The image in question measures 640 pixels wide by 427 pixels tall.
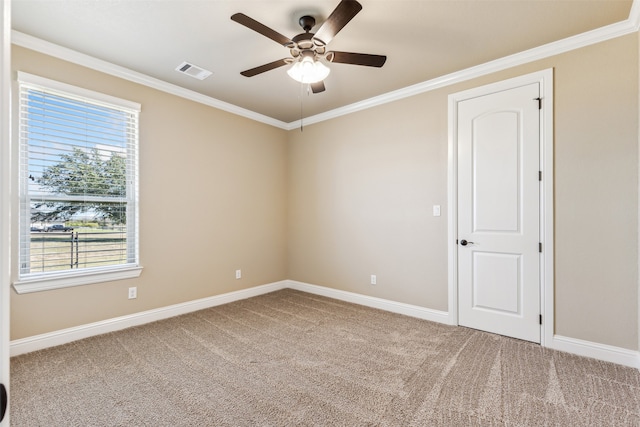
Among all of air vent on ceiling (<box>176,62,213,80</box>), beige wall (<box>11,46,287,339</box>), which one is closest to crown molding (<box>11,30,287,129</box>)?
beige wall (<box>11,46,287,339</box>)

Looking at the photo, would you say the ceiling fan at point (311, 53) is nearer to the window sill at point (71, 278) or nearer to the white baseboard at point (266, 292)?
the window sill at point (71, 278)

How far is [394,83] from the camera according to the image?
359 centimetres

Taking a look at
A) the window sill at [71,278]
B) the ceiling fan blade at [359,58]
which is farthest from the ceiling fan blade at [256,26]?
the window sill at [71,278]

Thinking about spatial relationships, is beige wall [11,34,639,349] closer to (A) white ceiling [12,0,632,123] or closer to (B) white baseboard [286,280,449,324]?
(B) white baseboard [286,280,449,324]

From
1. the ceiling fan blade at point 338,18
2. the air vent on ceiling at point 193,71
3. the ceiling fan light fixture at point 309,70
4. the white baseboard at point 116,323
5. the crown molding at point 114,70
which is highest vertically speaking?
the air vent on ceiling at point 193,71

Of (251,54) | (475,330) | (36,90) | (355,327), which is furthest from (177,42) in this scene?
(475,330)

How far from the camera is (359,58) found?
2461mm

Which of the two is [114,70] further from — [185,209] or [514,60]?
[514,60]

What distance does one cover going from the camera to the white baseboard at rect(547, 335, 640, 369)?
98.0 inches

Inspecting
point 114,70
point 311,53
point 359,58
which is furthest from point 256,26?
point 114,70

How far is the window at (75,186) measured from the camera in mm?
2721

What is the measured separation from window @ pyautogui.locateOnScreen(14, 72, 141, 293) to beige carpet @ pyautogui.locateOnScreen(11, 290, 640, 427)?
2.33 ft

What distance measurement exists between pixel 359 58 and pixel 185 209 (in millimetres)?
2628

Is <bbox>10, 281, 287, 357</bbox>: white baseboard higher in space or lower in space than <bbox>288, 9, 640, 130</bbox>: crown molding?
lower
